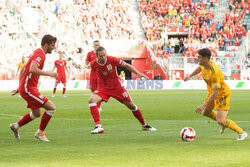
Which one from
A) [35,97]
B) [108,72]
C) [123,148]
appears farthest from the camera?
[108,72]

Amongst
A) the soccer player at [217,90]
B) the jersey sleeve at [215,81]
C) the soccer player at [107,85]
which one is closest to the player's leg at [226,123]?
the soccer player at [217,90]

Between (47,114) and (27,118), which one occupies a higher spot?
(47,114)

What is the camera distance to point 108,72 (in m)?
10.5

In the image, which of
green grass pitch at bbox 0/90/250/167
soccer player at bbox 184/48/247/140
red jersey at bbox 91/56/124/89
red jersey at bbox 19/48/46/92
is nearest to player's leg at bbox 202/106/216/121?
soccer player at bbox 184/48/247/140

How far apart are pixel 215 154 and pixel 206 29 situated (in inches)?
1573

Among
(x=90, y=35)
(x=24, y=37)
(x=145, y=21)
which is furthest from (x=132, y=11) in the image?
(x=24, y=37)

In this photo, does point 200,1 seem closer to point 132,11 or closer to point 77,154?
point 132,11

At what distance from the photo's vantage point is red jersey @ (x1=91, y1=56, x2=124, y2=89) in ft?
34.2

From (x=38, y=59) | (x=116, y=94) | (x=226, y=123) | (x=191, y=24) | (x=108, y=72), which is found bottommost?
(x=226, y=123)

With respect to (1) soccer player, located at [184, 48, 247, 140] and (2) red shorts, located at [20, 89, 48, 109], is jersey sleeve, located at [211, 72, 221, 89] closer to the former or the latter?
(1) soccer player, located at [184, 48, 247, 140]

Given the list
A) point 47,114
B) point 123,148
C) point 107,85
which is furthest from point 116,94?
point 123,148

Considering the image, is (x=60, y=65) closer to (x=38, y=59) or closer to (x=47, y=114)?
(x=47, y=114)

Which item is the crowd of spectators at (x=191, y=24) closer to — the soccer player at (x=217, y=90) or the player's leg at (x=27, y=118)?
the soccer player at (x=217, y=90)

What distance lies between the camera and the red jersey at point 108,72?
34.2 ft
